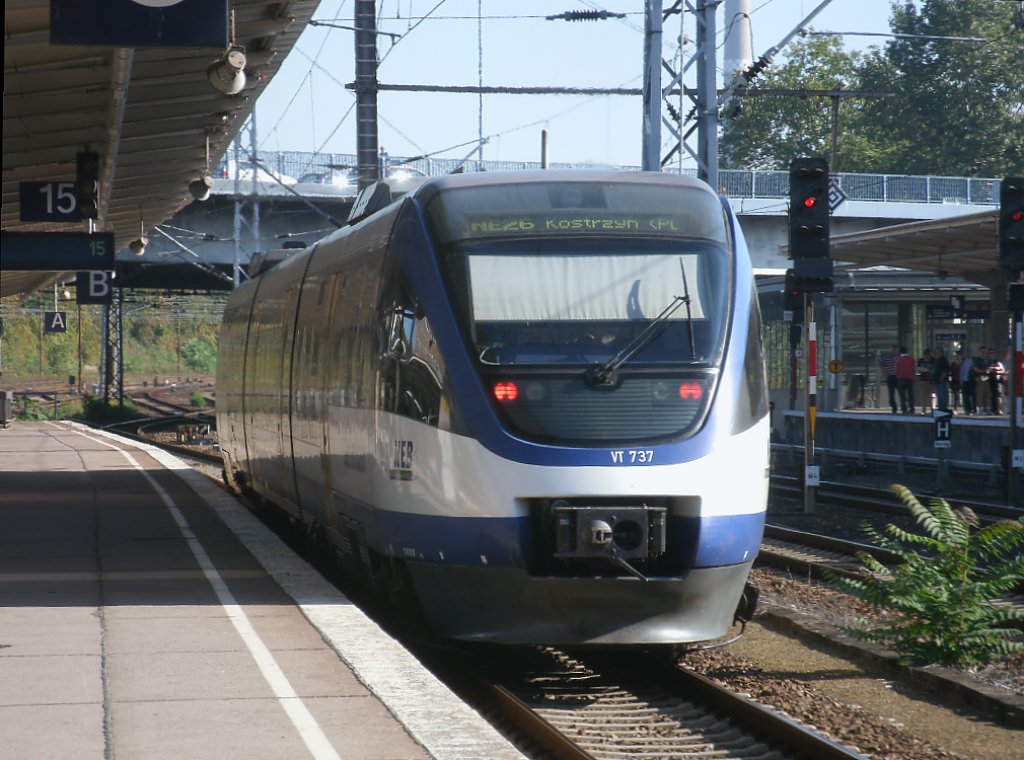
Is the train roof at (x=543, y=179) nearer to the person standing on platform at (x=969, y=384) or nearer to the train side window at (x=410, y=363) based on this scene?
the train side window at (x=410, y=363)

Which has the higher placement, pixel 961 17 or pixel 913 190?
pixel 961 17

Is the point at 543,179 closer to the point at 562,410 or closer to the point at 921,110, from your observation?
the point at 562,410

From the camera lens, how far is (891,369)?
3341cm

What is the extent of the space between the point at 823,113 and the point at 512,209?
259 ft

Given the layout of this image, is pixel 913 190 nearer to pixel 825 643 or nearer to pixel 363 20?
pixel 363 20

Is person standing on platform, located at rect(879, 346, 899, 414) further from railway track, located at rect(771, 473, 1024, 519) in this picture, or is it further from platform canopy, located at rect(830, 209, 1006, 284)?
railway track, located at rect(771, 473, 1024, 519)

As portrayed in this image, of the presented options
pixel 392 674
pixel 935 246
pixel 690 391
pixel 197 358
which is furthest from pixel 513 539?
pixel 197 358

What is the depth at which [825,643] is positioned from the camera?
10.4 meters

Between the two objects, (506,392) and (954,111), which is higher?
(954,111)

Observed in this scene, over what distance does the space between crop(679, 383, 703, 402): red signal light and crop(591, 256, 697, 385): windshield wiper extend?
216 mm

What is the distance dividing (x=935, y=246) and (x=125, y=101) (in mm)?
14115

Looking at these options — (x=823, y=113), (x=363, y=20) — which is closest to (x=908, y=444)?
(x=363, y=20)

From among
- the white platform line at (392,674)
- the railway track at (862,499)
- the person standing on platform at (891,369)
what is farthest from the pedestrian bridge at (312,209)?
the white platform line at (392,674)

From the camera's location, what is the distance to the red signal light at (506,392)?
8.55 metres
